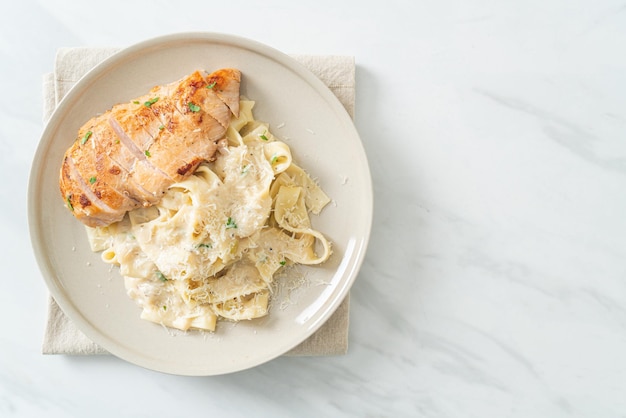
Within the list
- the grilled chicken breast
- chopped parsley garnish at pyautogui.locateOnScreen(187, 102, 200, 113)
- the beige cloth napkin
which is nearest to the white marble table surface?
the beige cloth napkin

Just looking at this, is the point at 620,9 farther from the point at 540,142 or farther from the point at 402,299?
the point at 402,299

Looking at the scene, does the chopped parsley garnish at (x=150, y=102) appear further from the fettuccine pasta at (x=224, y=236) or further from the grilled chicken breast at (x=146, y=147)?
the fettuccine pasta at (x=224, y=236)

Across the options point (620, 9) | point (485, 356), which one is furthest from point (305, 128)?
point (620, 9)

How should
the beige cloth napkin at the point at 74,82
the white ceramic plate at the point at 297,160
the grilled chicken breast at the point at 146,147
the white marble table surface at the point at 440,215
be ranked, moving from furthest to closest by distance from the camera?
the white marble table surface at the point at 440,215 < the beige cloth napkin at the point at 74,82 < the white ceramic plate at the point at 297,160 < the grilled chicken breast at the point at 146,147

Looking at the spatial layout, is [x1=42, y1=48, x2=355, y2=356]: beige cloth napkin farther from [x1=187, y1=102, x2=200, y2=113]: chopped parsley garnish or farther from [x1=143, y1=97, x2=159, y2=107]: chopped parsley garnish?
[x1=187, y1=102, x2=200, y2=113]: chopped parsley garnish

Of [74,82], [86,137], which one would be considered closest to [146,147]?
[86,137]

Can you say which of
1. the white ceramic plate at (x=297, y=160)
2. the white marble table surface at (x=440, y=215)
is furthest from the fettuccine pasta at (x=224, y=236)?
the white marble table surface at (x=440, y=215)
